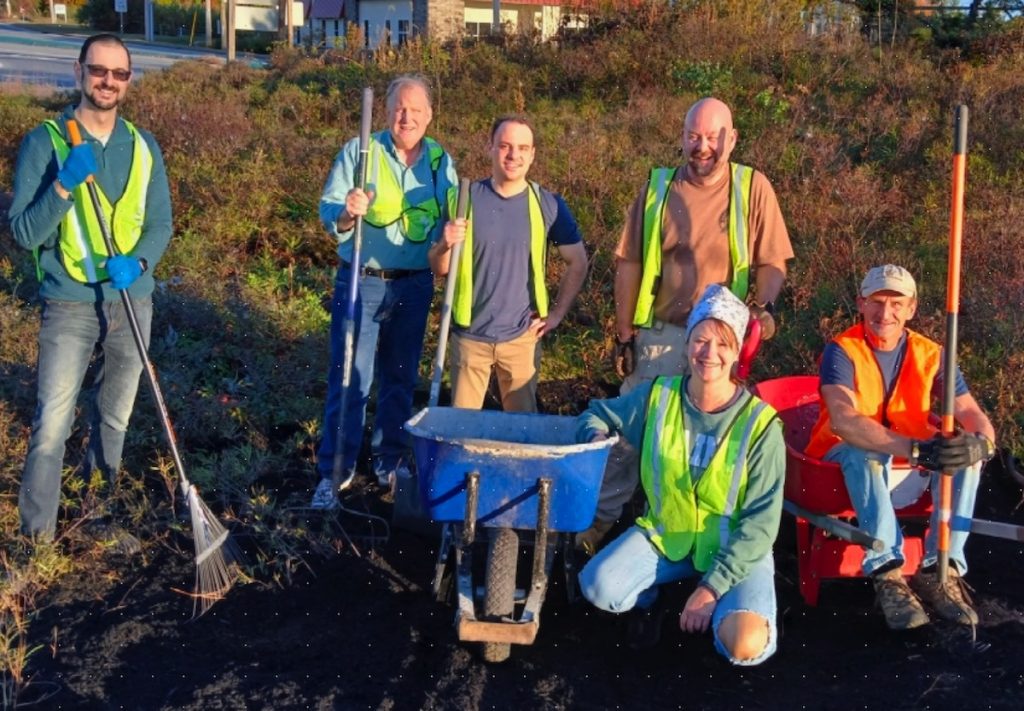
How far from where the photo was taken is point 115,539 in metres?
4.57

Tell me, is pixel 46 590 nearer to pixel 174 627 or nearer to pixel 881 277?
pixel 174 627

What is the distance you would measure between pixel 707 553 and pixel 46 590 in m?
2.64

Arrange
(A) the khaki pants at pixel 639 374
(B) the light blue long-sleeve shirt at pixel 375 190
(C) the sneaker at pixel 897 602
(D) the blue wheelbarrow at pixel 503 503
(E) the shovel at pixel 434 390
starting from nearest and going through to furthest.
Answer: (D) the blue wheelbarrow at pixel 503 503
(C) the sneaker at pixel 897 602
(A) the khaki pants at pixel 639 374
(E) the shovel at pixel 434 390
(B) the light blue long-sleeve shirt at pixel 375 190

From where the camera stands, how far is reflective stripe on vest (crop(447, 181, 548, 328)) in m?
4.58

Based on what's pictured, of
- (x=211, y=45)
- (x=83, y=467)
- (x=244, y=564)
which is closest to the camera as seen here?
(x=244, y=564)

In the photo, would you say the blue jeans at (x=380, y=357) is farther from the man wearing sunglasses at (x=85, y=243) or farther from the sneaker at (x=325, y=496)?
the man wearing sunglasses at (x=85, y=243)

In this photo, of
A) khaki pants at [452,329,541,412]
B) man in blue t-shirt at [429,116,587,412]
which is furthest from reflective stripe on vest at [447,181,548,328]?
Result: khaki pants at [452,329,541,412]

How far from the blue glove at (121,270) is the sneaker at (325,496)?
137 cm

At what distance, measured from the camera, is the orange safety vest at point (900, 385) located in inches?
165

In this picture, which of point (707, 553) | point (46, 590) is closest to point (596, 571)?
point (707, 553)

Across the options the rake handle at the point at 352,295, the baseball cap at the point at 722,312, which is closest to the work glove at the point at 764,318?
the baseball cap at the point at 722,312

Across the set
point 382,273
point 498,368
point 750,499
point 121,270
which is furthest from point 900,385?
point 121,270

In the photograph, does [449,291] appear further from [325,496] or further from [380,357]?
[325,496]

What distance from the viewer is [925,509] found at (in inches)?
168
